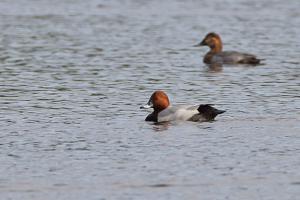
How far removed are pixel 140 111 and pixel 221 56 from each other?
10.00m

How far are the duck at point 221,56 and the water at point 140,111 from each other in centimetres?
37

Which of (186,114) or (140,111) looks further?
(140,111)

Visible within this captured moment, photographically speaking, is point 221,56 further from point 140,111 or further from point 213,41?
point 140,111

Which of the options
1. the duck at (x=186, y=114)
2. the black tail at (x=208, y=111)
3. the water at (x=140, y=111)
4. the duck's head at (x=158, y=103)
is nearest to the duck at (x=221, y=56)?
the water at (x=140, y=111)

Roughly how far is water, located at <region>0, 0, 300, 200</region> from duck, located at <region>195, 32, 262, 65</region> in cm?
37

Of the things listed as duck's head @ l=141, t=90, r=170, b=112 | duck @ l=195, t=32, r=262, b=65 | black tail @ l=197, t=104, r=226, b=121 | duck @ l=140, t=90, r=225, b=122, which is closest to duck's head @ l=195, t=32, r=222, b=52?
duck @ l=195, t=32, r=262, b=65

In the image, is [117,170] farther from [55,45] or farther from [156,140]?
[55,45]

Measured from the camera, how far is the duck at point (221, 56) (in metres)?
29.0

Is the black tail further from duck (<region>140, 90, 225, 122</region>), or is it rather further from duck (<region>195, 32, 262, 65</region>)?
duck (<region>195, 32, 262, 65</region>)

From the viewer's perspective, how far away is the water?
13.9 m

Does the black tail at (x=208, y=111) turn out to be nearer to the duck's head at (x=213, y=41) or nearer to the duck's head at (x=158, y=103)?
the duck's head at (x=158, y=103)

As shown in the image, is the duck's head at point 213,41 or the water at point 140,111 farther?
the duck's head at point 213,41

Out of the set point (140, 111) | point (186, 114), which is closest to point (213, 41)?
point (140, 111)

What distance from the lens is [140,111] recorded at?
20.5 m
